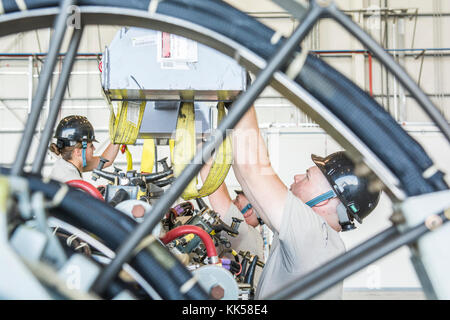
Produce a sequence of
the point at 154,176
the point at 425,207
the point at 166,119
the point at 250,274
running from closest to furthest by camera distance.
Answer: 1. the point at 425,207
2. the point at 166,119
3. the point at 154,176
4. the point at 250,274

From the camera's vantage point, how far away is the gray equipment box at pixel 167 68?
109 centimetres

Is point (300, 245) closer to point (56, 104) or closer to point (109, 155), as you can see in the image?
point (56, 104)

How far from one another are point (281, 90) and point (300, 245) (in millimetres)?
1091

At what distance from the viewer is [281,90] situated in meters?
0.69

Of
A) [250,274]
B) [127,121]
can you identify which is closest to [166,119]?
[127,121]

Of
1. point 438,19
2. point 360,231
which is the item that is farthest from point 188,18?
point 438,19

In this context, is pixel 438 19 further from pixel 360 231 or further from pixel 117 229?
pixel 117 229

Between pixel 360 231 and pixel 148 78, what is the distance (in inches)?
182

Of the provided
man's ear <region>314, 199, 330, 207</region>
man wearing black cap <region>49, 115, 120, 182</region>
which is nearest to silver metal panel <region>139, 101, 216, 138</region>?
man's ear <region>314, 199, 330, 207</region>

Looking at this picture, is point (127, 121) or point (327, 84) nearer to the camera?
point (327, 84)

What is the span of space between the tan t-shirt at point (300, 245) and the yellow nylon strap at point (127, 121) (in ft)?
2.10

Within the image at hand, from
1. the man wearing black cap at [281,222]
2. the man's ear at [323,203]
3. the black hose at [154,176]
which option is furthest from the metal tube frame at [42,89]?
the black hose at [154,176]

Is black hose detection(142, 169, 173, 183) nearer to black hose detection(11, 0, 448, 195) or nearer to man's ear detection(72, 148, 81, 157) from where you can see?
man's ear detection(72, 148, 81, 157)

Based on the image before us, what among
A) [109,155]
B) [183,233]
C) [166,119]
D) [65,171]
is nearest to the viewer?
[183,233]
